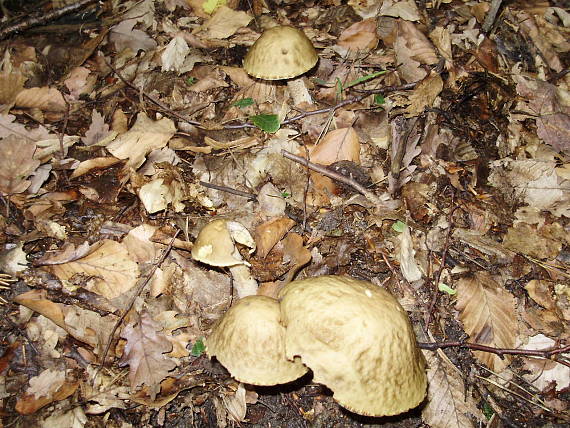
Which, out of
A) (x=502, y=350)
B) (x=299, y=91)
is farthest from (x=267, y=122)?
(x=502, y=350)

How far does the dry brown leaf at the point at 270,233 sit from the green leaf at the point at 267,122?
3.86 feet

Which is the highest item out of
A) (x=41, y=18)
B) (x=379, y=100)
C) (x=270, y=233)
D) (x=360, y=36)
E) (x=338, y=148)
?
(x=41, y=18)

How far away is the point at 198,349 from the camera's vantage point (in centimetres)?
329

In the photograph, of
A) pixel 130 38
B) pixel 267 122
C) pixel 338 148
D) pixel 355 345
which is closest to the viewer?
pixel 355 345

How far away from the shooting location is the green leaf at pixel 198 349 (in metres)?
3.28

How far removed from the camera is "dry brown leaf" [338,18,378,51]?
17.3 feet

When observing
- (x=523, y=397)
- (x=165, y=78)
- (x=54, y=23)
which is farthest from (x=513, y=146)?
(x=54, y=23)

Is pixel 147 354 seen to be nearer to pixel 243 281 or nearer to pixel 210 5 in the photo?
pixel 243 281

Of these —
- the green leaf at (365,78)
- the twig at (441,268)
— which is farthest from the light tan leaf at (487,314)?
the green leaf at (365,78)

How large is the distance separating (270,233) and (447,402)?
6.83 feet

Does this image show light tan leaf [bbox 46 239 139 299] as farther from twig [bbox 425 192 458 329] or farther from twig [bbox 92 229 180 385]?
twig [bbox 425 192 458 329]

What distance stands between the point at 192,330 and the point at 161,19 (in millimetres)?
4705

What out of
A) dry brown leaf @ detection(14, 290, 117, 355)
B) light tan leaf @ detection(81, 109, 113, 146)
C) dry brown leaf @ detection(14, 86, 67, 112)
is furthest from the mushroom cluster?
dry brown leaf @ detection(14, 86, 67, 112)

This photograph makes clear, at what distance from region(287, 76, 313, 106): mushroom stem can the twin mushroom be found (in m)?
2.81
